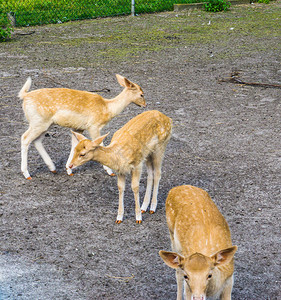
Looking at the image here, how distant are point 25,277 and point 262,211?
260 cm

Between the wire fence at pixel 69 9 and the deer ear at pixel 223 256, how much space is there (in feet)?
38.1

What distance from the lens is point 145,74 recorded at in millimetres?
10453

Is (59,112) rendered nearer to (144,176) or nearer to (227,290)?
(144,176)

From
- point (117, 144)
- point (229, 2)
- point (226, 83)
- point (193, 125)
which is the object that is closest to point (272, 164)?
point (193, 125)

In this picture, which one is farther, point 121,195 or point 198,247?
point 121,195

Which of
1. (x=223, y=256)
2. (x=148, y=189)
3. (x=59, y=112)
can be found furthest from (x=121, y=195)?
(x=223, y=256)

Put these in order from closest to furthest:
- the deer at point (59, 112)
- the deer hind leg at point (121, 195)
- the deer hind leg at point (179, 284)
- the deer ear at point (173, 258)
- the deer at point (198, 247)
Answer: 1. the deer at point (198, 247)
2. the deer ear at point (173, 258)
3. the deer hind leg at point (179, 284)
4. the deer hind leg at point (121, 195)
5. the deer at point (59, 112)

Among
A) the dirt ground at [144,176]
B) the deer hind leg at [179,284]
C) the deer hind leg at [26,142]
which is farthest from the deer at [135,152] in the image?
the deer hind leg at [179,284]

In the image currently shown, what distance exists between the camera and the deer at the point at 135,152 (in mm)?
5426

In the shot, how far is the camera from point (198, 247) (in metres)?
3.91

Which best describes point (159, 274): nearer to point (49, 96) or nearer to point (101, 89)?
point (49, 96)

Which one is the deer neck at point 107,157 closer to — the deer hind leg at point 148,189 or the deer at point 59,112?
the deer hind leg at point 148,189

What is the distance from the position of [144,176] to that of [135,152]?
1.28m

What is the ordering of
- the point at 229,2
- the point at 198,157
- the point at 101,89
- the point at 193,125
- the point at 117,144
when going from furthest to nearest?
1. the point at 229,2
2. the point at 101,89
3. the point at 193,125
4. the point at 198,157
5. the point at 117,144
